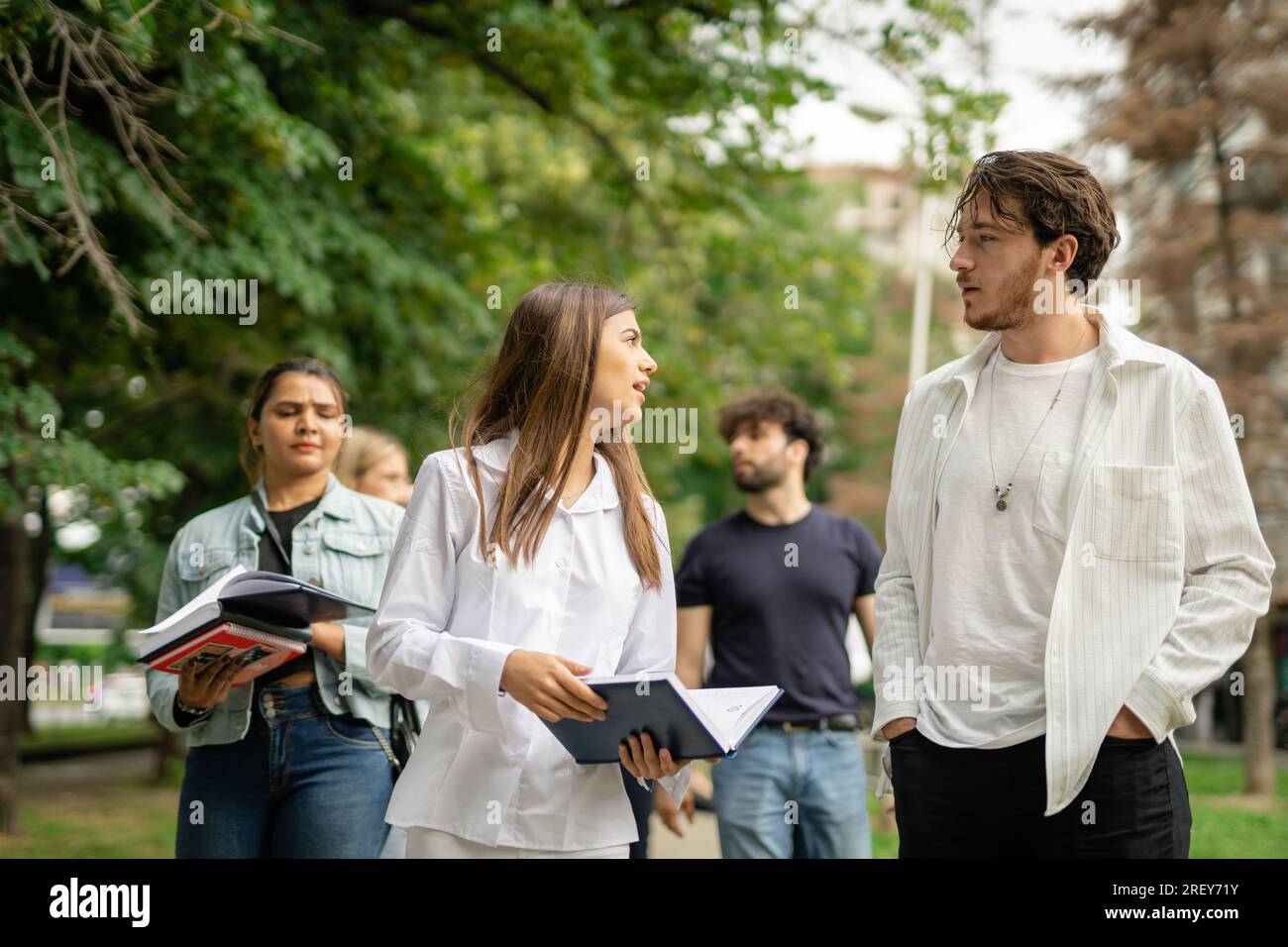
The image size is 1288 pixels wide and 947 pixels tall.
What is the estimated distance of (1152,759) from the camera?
2787mm

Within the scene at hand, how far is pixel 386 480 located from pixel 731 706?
9.79 ft

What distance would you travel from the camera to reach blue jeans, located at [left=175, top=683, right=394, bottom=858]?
12.1 feet

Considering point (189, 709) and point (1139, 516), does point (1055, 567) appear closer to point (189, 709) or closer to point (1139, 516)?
point (1139, 516)

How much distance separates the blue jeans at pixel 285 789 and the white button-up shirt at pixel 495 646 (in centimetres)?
91

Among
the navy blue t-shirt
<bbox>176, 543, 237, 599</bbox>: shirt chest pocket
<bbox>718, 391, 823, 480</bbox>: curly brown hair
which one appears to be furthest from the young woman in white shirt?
<bbox>718, 391, 823, 480</bbox>: curly brown hair

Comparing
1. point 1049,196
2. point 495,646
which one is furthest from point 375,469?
point 1049,196

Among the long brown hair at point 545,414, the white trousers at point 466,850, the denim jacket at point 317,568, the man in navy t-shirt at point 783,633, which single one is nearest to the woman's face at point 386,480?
the denim jacket at point 317,568

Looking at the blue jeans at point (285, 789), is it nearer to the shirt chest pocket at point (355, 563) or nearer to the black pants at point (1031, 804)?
the shirt chest pocket at point (355, 563)

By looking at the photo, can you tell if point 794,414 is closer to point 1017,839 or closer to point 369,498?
point 369,498

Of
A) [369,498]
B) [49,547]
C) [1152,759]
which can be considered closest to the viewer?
[1152,759]

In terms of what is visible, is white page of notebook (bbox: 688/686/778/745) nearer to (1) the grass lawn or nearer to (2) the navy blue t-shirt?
(2) the navy blue t-shirt

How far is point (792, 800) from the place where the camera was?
5188 mm

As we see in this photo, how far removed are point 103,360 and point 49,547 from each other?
6673 mm
